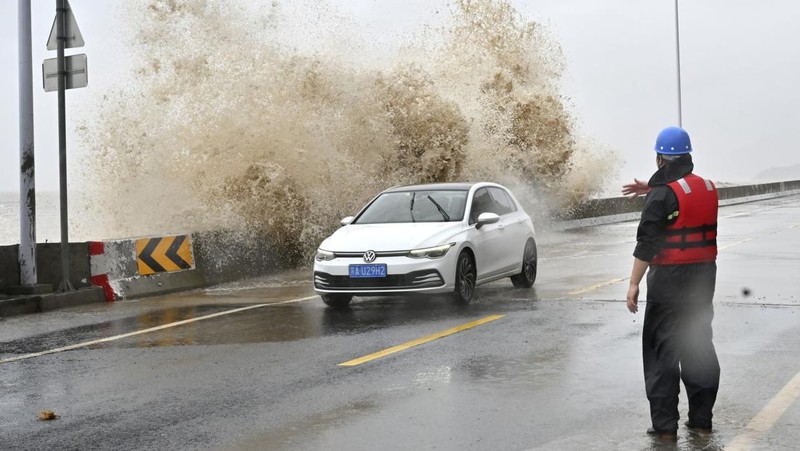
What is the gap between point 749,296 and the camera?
12133 mm

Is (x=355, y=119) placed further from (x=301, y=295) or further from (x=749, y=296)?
(x=749, y=296)

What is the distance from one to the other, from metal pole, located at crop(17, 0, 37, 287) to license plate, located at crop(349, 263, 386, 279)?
500 cm

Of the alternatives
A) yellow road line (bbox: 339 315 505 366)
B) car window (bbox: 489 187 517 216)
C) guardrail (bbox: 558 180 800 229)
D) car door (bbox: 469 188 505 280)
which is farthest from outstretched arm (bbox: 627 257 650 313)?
guardrail (bbox: 558 180 800 229)

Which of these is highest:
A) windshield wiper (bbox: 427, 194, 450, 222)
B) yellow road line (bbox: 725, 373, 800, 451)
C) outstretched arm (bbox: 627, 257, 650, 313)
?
windshield wiper (bbox: 427, 194, 450, 222)

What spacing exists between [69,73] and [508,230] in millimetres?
6557

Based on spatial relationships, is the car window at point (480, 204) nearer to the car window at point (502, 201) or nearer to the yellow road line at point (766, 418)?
the car window at point (502, 201)

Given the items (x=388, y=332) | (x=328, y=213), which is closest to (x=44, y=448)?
(x=388, y=332)

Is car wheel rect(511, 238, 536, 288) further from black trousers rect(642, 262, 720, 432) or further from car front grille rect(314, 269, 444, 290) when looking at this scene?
black trousers rect(642, 262, 720, 432)

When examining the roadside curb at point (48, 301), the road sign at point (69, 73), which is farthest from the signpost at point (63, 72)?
the roadside curb at point (48, 301)

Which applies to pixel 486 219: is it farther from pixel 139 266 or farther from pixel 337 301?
pixel 139 266

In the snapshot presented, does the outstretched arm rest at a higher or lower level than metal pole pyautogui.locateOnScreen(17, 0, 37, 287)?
lower

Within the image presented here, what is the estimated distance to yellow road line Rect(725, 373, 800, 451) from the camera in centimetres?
550

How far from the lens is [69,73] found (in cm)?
1432

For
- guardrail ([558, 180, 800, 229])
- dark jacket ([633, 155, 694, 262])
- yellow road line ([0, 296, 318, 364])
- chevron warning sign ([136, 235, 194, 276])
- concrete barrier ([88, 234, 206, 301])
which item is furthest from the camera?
guardrail ([558, 180, 800, 229])
